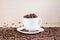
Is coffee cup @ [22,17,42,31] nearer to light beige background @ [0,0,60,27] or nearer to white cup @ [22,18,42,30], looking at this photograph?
white cup @ [22,18,42,30]

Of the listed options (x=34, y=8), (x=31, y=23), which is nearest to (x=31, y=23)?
(x=31, y=23)

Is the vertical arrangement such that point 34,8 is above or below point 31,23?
above

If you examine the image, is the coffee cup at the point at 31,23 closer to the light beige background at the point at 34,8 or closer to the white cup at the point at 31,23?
the white cup at the point at 31,23

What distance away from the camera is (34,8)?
1.86 m

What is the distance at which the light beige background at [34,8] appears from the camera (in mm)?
1852

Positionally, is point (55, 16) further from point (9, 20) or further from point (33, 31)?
point (33, 31)

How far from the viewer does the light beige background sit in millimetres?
1852

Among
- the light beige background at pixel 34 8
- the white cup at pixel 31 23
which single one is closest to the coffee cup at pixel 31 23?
the white cup at pixel 31 23

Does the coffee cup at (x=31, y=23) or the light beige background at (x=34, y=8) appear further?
the light beige background at (x=34, y=8)

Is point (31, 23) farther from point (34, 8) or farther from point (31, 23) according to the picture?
Result: point (34, 8)

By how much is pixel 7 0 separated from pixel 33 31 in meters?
0.93

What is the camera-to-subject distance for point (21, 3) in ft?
6.08

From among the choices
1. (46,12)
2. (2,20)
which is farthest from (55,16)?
Answer: (2,20)

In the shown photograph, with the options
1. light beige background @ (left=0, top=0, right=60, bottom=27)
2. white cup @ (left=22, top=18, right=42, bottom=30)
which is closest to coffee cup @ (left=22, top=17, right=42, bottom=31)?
white cup @ (left=22, top=18, right=42, bottom=30)
